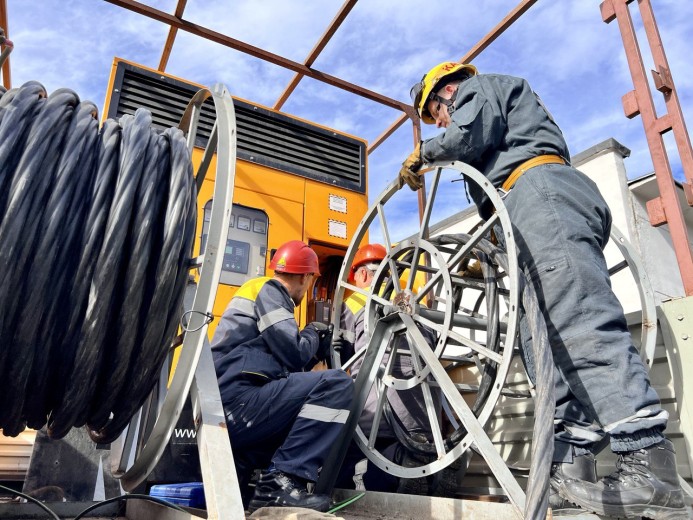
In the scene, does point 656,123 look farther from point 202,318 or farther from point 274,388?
Result: point 202,318

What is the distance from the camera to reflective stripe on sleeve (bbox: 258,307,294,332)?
255 cm

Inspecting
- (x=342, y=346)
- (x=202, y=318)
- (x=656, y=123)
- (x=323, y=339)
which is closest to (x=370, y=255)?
(x=323, y=339)

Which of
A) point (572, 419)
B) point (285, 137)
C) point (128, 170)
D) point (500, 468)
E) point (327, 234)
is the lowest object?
point (500, 468)

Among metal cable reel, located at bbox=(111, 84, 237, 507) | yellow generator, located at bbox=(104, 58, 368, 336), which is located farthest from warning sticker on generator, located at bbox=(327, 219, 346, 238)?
metal cable reel, located at bbox=(111, 84, 237, 507)

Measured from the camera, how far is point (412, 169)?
249 cm

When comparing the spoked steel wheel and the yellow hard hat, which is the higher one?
the yellow hard hat

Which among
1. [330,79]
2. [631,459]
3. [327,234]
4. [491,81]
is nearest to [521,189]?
[491,81]

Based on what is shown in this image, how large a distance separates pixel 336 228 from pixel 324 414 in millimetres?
2032

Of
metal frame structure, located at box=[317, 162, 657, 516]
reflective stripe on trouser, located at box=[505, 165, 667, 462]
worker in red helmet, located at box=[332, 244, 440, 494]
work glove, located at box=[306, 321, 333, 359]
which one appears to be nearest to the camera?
reflective stripe on trouser, located at box=[505, 165, 667, 462]

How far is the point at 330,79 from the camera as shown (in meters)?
4.34

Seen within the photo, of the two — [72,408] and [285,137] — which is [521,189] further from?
[285,137]

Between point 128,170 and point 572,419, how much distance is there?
5.31 feet

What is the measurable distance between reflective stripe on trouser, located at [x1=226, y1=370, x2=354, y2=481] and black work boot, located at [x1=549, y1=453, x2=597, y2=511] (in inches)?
31.9

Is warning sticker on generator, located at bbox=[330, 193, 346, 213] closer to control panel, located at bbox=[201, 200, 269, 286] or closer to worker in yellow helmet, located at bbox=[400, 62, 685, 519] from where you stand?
control panel, located at bbox=[201, 200, 269, 286]
